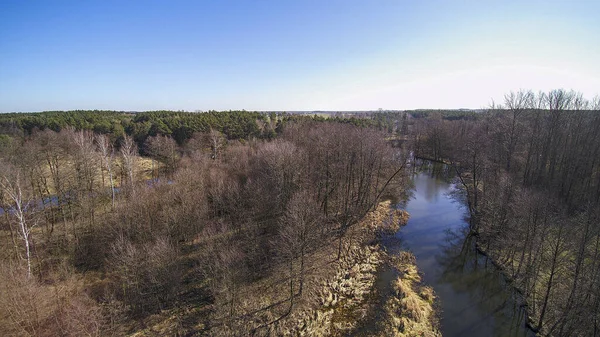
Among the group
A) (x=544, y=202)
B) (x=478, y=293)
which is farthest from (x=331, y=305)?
(x=544, y=202)

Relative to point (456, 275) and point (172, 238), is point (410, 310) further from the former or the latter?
point (172, 238)

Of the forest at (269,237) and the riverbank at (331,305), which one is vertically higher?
the forest at (269,237)

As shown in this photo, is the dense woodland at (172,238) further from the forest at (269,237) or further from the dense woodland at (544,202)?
the dense woodland at (544,202)

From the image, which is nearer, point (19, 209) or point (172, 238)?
point (19, 209)

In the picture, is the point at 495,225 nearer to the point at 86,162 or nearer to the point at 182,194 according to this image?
the point at 182,194

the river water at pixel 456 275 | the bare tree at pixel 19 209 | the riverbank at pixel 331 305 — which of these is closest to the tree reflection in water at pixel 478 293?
the river water at pixel 456 275

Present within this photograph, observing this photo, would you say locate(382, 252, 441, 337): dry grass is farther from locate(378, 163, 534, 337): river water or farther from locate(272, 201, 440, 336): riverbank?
locate(378, 163, 534, 337): river water
